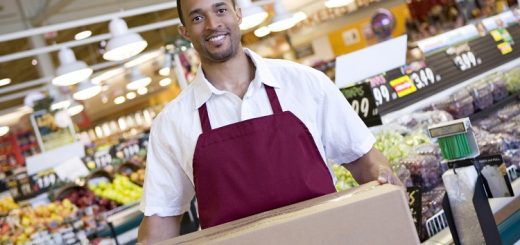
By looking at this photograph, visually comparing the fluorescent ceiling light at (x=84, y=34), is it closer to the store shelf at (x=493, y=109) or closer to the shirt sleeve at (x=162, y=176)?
the store shelf at (x=493, y=109)

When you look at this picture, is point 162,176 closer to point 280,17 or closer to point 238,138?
point 238,138

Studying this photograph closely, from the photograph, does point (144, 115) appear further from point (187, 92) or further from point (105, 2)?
point (187, 92)

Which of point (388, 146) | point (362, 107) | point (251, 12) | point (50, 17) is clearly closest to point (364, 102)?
point (362, 107)

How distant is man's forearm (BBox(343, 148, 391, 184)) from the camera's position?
199 cm

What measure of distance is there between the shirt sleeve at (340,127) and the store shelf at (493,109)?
2564 mm

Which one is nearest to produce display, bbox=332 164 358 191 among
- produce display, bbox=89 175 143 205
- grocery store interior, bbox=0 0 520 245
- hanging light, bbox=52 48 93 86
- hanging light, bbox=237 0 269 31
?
grocery store interior, bbox=0 0 520 245

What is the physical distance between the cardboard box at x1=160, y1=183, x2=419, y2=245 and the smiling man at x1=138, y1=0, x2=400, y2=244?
15.5 inches

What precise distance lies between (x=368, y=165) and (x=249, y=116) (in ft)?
1.42

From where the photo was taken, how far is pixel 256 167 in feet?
5.86

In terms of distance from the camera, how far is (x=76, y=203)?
18.6 ft

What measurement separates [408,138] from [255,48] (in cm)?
1444

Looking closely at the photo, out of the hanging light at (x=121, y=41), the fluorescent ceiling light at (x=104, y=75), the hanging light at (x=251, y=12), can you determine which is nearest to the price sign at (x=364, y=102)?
the hanging light at (x=121, y=41)

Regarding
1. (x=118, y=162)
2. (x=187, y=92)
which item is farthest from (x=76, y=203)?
(x=187, y=92)

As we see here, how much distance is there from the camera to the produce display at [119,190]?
5668 millimetres
